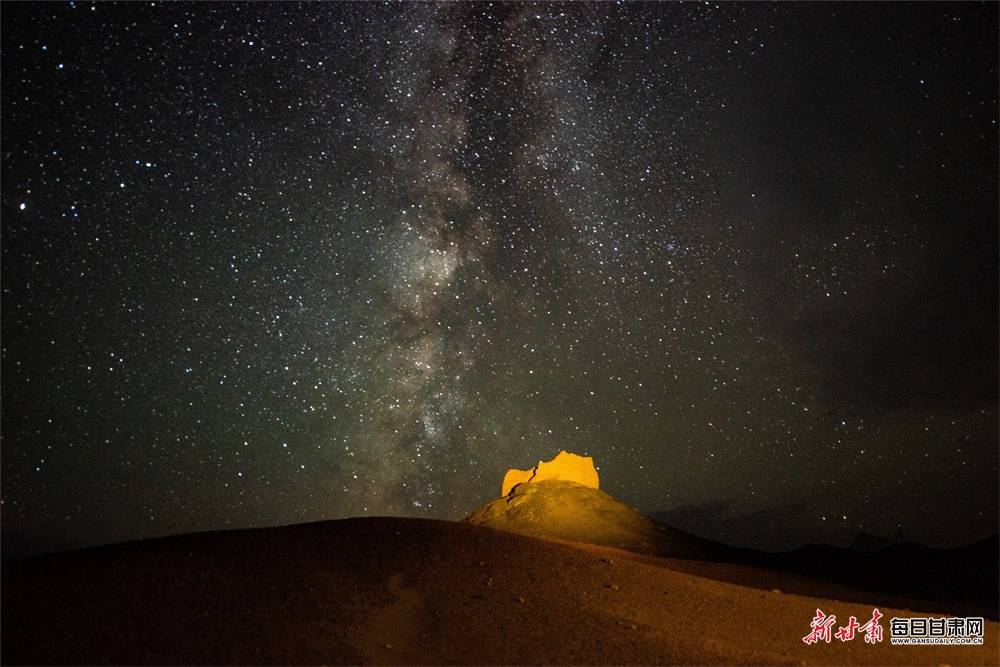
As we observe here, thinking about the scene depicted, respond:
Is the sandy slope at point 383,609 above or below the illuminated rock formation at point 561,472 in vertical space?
below

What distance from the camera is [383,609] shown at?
11.0 meters

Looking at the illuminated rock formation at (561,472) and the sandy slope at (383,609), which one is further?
the illuminated rock formation at (561,472)

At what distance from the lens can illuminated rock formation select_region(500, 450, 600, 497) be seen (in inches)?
2350

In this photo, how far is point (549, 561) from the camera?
49.0 ft

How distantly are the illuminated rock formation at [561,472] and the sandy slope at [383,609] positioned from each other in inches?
1761

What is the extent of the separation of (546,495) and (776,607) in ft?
127

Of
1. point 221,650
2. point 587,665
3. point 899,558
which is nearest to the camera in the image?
point 221,650

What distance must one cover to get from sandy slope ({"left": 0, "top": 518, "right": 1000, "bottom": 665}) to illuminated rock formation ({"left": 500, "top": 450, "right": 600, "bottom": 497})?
1761 inches

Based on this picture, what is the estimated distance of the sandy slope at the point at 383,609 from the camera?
28.5 feet

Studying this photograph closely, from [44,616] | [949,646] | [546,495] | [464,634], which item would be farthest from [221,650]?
[546,495]

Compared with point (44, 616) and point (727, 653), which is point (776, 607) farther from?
point (44, 616)

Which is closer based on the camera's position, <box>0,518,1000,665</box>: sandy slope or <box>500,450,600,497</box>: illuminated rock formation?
<box>0,518,1000,665</box>: sandy slope

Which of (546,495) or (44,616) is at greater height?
(546,495)

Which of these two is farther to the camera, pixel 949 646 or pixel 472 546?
pixel 472 546
